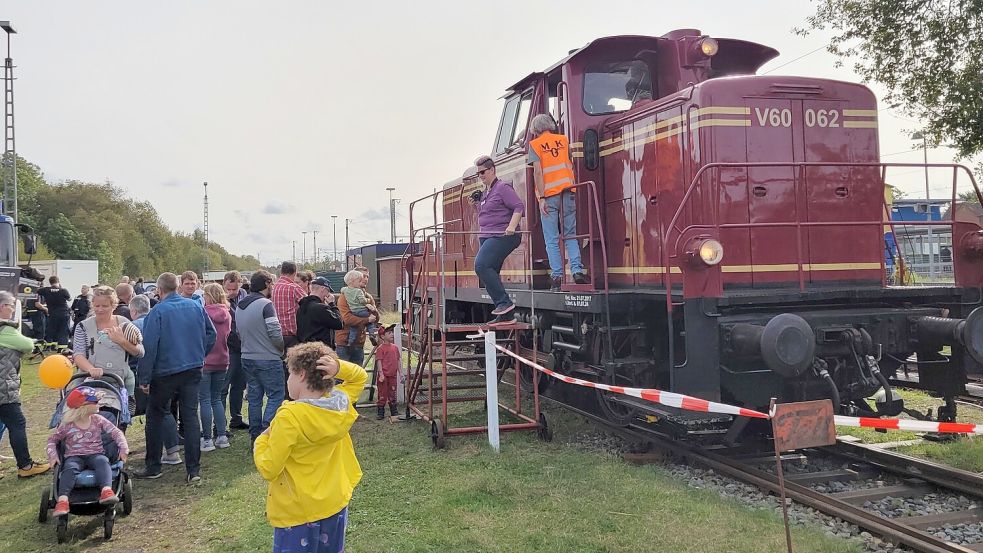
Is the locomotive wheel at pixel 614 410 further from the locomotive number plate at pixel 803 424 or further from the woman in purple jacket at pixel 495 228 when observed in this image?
the locomotive number plate at pixel 803 424


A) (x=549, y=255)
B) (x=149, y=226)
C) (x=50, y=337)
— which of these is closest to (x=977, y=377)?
(x=549, y=255)

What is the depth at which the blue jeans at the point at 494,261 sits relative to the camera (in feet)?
25.3

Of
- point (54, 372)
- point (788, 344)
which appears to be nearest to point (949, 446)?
point (788, 344)

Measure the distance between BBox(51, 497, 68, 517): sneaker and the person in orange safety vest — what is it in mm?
4690

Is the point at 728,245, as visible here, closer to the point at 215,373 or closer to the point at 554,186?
the point at 554,186


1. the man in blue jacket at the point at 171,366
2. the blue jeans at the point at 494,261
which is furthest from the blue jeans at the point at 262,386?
the blue jeans at the point at 494,261

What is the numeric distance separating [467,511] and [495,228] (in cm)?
324

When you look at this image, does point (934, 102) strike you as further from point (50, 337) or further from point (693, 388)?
point (50, 337)

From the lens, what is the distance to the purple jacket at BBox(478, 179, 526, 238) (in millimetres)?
7605

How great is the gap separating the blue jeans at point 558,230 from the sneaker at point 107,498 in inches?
174

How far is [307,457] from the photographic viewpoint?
3.41 metres

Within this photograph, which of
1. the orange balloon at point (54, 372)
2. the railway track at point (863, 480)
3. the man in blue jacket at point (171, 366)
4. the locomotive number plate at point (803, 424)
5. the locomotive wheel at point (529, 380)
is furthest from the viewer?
the locomotive wheel at point (529, 380)

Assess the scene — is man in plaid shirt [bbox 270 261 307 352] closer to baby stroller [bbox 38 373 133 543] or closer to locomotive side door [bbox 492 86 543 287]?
baby stroller [bbox 38 373 133 543]

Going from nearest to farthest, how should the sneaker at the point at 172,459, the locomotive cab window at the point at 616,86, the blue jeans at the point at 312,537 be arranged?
the blue jeans at the point at 312,537 < the sneaker at the point at 172,459 < the locomotive cab window at the point at 616,86
